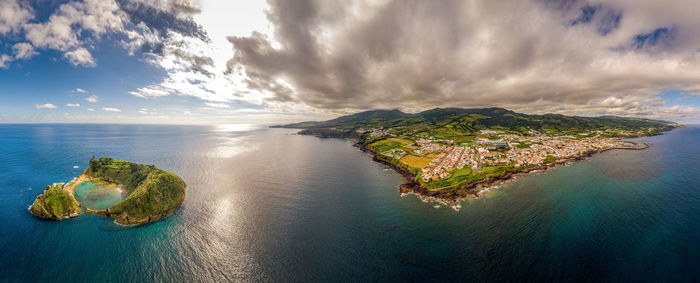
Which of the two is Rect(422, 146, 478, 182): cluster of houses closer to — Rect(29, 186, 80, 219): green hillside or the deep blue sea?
the deep blue sea

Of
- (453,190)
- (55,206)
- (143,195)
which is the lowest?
(453,190)

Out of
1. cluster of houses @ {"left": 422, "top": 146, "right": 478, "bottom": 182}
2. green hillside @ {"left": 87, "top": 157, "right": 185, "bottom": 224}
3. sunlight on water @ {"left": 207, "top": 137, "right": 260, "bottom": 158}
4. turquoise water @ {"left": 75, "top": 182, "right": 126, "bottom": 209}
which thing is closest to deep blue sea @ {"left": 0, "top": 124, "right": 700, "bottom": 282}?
green hillside @ {"left": 87, "top": 157, "right": 185, "bottom": 224}

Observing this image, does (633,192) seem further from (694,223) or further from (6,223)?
(6,223)

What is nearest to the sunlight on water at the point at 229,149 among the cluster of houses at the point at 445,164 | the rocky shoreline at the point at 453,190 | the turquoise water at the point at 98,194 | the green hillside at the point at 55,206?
the turquoise water at the point at 98,194

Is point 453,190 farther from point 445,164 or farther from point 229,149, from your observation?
point 229,149

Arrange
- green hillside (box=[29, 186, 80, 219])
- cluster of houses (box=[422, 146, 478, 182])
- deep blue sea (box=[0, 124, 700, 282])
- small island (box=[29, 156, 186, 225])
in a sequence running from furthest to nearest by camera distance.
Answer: cluster of houses (box=[422, 146, 478, 182]) → green hillside (box=[29, 186, 80, 219]) → small island (box=[29, 156, 186, 225]) → deep blue sea (box=[0, 124, 700, 282])

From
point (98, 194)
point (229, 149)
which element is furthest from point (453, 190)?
point (229, 149)

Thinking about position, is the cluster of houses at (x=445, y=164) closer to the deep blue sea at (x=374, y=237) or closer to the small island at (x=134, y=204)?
the deep blue sea at (x=374, y=237)

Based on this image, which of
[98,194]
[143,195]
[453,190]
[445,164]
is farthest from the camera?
[445,164]

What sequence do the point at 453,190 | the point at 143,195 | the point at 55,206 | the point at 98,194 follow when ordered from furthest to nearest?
the point at 98,194 < the point at 453,190 < the point at 143,195 < the point at 55,206
